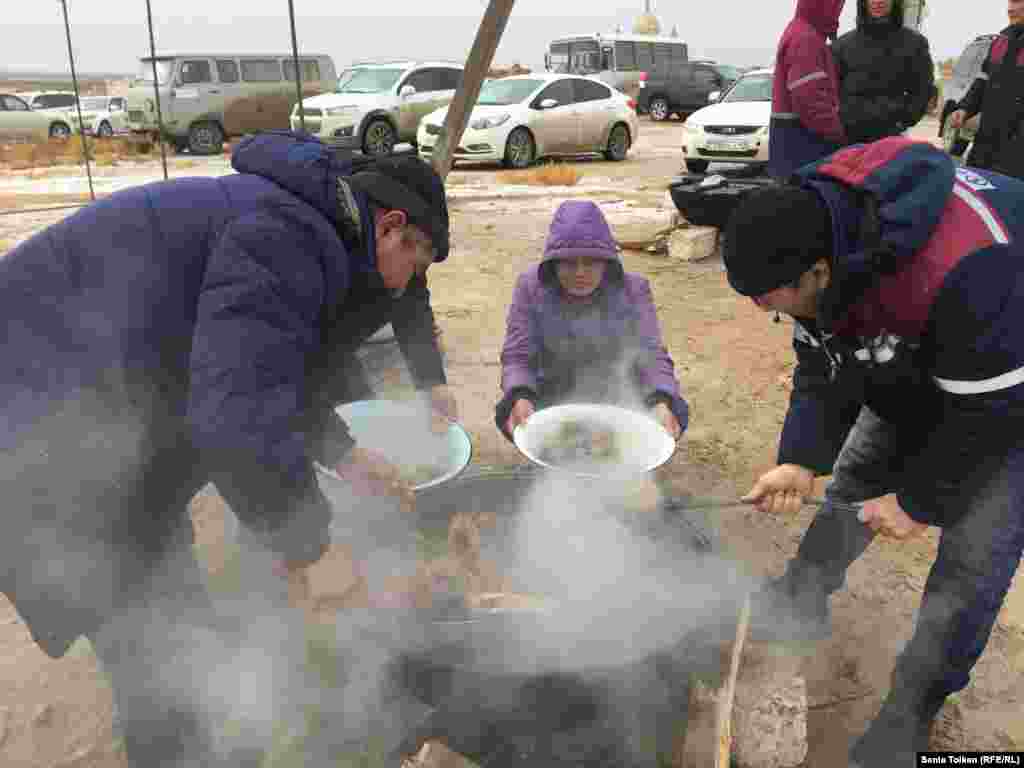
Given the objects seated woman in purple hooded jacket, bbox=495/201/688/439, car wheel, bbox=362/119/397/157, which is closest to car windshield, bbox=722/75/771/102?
car wheel, bbox=362/119/397/157

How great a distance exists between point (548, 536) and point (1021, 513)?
1.25 meters

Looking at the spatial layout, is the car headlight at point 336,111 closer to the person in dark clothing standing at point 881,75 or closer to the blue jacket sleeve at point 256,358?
the person in dark clothing standing at point 881,75

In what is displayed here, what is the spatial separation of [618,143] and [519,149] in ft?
6.85

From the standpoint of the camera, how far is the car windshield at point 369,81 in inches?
489

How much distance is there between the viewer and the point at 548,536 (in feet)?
7.88

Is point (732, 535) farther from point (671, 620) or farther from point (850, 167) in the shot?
point (850, 167)

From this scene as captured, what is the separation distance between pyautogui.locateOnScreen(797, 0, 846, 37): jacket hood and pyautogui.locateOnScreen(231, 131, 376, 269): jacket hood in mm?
3155

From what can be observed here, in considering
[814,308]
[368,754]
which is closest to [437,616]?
[368,754]

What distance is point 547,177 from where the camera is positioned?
10.1 meters

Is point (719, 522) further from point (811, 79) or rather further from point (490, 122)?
point (490, 122)

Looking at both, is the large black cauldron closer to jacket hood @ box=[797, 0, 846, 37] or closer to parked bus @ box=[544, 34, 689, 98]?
jacket hood @ box=[797, 0, 846, 37]

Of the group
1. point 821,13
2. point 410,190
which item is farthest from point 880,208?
point 821,13

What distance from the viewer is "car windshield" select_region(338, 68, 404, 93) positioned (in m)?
12.4

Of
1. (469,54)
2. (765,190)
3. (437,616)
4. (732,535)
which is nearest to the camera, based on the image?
(765,190)
